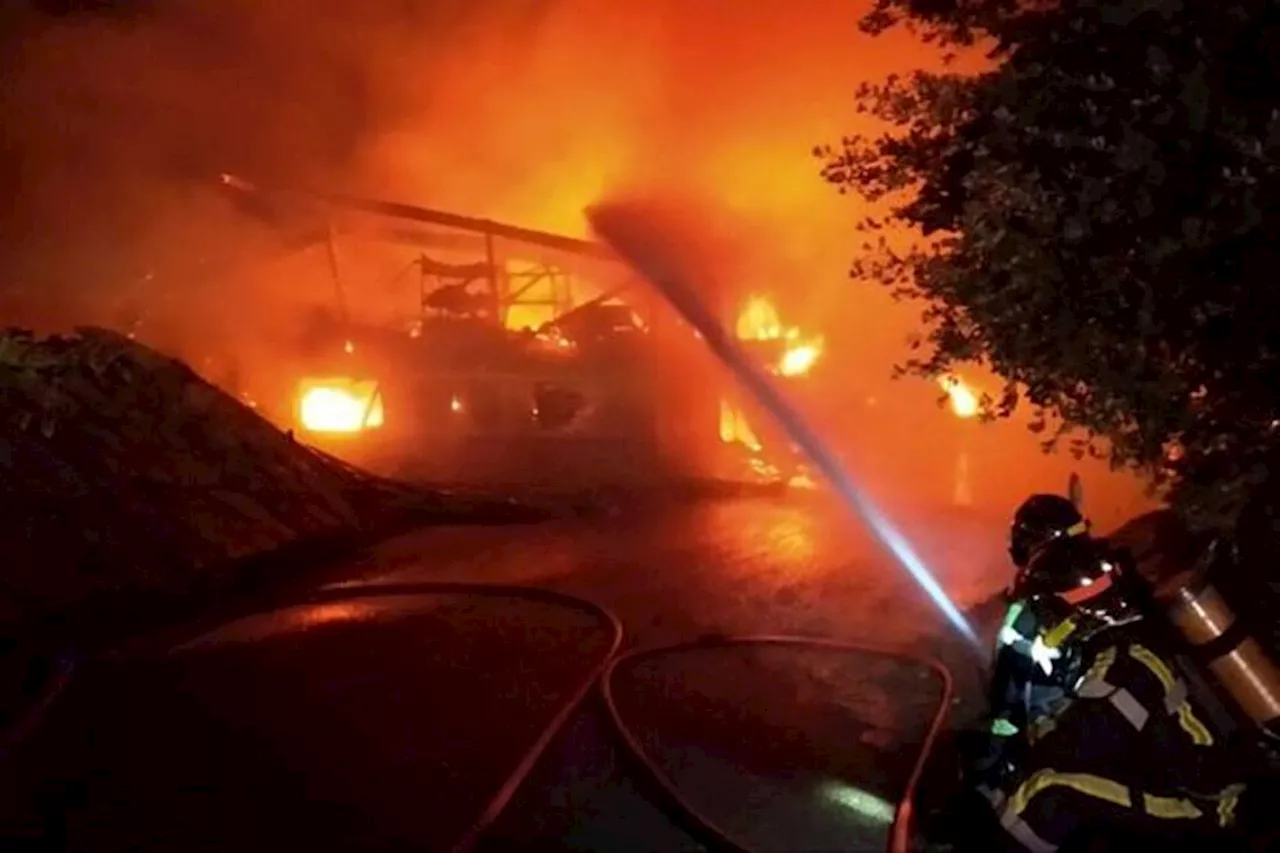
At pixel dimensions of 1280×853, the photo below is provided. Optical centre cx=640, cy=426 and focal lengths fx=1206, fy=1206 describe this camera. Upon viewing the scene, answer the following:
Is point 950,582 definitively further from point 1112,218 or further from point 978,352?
point 1112,218

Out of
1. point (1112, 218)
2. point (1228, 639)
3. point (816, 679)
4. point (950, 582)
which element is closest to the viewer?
point (1228, 639)

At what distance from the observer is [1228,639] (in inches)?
140

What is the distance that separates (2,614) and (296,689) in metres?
2.31

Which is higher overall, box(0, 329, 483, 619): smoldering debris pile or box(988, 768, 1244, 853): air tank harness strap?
box(0, 329, 483, 619): smoldering debris pile

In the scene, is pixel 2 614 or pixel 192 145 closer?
pixel 2 614

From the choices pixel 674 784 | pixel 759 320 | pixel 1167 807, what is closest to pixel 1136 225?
pixel 1167 807

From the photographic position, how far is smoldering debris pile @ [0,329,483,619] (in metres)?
8.64

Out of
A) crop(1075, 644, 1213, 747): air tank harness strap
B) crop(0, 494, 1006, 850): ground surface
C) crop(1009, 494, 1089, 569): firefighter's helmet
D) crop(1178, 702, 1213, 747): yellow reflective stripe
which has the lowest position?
crop(0, 494, 1006, 850): ground surface

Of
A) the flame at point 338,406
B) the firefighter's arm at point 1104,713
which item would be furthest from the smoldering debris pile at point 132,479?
the firefighter's arm at point 1104,713

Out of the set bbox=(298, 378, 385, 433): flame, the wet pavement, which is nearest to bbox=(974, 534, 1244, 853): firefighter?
the wet pavement

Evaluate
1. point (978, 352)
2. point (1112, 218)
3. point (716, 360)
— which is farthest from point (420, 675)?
point (716, 360)

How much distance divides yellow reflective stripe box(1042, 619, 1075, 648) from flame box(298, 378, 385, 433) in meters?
14.7

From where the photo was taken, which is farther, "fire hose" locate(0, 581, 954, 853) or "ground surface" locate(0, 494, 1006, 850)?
"ground surface" locate(0, 494, 1006, 850)

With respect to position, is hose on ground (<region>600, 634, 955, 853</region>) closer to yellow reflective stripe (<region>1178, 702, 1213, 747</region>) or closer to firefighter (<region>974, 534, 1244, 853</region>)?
firefighter (<region>974, 534, 1244, 853</region>)
